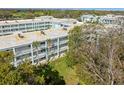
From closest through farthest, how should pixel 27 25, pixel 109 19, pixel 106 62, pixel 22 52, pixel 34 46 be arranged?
1. pixel 106 62
2. pixel 22 52
3. pixel 34 46
4. pixel 109 19
5. pixel 27 25

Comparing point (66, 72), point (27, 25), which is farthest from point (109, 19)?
point (66, 72)

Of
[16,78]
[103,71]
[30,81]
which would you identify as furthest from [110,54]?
[16,78]

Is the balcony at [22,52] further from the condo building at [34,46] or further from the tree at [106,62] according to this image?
the tree at [106,62]

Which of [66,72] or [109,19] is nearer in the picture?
[66,72]

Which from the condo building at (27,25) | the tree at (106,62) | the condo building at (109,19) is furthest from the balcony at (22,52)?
the condo building at (27,25)

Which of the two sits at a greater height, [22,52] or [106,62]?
[106,62]

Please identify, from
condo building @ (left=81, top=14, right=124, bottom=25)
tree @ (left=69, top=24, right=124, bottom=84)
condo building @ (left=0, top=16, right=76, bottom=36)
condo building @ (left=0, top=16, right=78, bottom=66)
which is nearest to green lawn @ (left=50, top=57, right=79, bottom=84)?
condo building @ (left=0, top=16, right=78, bottom=66)

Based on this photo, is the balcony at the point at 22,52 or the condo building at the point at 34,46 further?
the balcony at the point at 22,52

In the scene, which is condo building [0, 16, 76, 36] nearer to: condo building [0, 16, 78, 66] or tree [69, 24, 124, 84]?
condo building [0, 16, 78, 66]

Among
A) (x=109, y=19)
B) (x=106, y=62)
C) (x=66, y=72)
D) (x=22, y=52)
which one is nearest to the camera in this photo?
(x=106, y=62)

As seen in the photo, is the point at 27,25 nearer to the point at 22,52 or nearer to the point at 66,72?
the point at 22,52

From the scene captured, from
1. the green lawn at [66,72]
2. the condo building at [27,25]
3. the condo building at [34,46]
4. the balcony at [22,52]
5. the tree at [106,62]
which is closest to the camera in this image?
the tree at [106,62]

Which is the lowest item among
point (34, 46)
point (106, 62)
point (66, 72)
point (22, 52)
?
point (66, 72)
